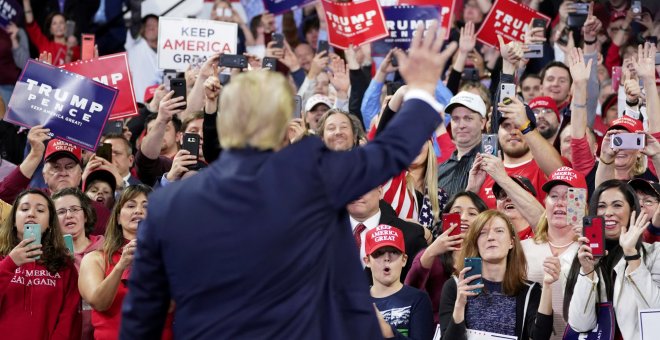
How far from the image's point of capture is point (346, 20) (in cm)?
1082

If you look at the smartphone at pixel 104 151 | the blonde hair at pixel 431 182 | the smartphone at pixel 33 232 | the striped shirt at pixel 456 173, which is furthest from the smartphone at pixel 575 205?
the smartphone at pixel 104 151

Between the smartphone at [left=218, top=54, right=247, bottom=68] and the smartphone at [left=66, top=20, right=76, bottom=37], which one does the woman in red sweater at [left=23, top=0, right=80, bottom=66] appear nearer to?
the smartphone at [left=66, top=20, right=76, bottom=37]

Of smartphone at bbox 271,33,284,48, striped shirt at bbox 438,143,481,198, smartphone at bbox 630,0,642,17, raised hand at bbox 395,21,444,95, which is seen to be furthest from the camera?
smartphone at bbox 630,0,642,17

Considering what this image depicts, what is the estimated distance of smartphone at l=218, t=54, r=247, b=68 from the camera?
827 centimetres

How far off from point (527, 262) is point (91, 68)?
4388 mm

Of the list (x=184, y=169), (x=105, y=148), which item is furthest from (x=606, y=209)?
(x=105, y=148)

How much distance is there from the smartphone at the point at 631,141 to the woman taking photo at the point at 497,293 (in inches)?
47.0

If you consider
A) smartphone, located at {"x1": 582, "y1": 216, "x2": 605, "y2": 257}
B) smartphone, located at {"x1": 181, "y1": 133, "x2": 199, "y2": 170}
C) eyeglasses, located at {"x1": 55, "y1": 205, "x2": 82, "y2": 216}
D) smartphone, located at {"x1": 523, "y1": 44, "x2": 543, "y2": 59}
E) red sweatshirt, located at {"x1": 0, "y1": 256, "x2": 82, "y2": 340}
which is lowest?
red sweatshirt, located at {"x1": 0, "y1": 256, "x2": 82, "y2": 340}

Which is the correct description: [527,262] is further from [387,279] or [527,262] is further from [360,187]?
[360,187]

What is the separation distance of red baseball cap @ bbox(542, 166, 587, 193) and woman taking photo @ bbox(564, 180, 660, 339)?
2.39ft

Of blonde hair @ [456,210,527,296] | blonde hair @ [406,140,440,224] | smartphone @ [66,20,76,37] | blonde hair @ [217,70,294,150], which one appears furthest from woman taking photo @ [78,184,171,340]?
smartphone @ [66,20,76,37]

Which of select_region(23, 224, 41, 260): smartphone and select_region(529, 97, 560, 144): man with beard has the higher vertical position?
select_region(529, 97, 560, 144): man with beard

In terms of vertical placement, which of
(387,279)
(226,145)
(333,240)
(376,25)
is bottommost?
(387,279)

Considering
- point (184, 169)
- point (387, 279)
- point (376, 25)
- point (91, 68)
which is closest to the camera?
point (387, 279)
